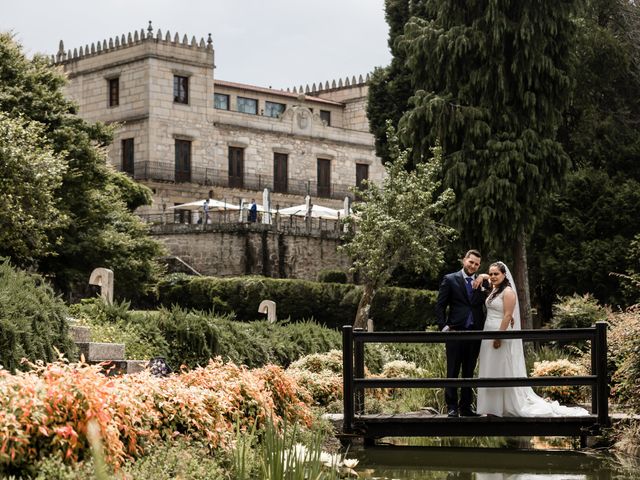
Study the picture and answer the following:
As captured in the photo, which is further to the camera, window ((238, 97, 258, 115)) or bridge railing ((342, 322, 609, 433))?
window ((238, 97, 258, 115))

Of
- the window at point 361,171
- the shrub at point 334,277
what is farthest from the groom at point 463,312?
the window at point 361,171

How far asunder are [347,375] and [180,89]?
1852 inches

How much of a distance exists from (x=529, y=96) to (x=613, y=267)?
6.86m

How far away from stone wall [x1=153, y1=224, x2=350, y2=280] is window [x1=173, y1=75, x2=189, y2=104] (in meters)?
11.3

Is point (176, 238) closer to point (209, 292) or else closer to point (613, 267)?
point (209, 292)

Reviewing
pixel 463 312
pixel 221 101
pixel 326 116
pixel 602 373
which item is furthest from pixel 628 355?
pixel 326 116

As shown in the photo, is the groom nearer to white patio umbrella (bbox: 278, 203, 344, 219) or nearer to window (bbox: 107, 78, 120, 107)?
white patio umbrella (bbox: 278, 203, 344, 219)

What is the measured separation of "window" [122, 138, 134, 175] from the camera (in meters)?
56.7

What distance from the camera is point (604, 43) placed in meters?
34.3

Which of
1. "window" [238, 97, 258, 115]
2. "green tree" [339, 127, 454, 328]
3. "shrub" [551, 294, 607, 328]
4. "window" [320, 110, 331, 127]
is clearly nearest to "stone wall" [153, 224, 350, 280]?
"green tree" [339, 127, 454, 328]

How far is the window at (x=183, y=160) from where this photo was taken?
5666 centimetres

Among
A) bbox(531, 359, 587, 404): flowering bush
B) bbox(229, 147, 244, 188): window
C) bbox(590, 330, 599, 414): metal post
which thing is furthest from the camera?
bbox(229, 147, 244, 188): window

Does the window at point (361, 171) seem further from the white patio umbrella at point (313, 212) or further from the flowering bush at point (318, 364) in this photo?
the flowering bush at point (318, 364)

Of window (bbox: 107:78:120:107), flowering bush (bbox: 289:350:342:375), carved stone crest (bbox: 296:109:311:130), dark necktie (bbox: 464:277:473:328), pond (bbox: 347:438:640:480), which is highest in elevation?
window (bbox: 107:78:120:107)
